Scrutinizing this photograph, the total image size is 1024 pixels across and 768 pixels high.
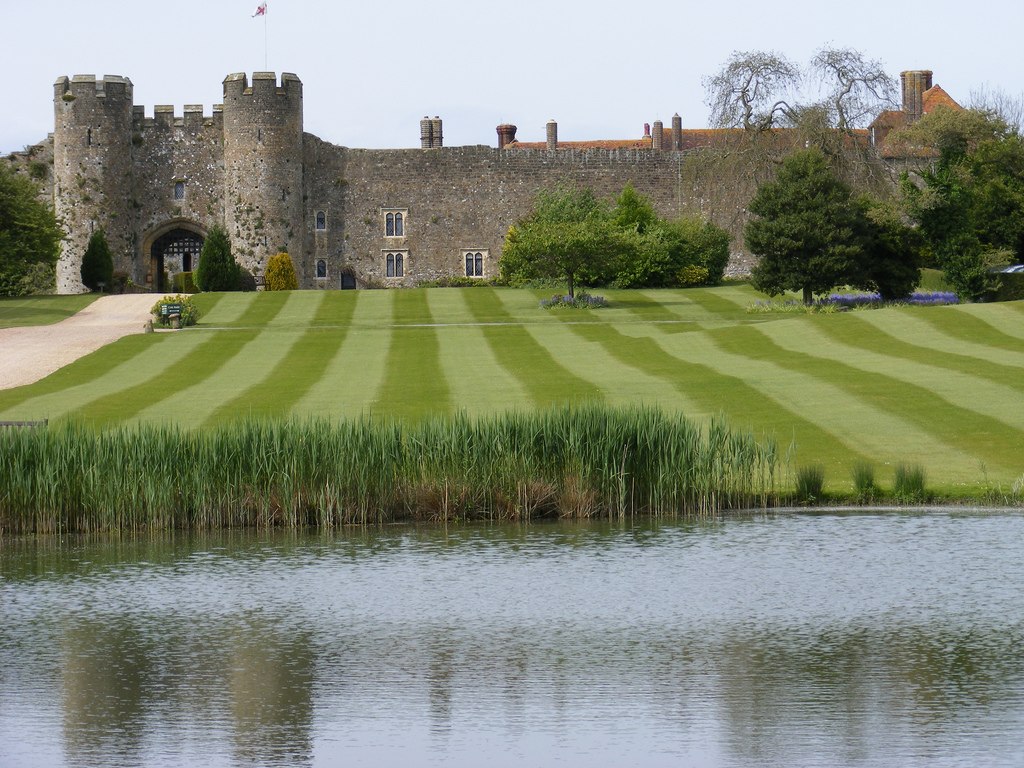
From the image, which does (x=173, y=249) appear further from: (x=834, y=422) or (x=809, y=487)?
(x=809, y=487)

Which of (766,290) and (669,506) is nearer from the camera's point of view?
(669,506)

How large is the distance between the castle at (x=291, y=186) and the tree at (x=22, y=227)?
806cm

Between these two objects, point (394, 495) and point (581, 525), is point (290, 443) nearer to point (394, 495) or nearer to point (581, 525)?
point (394, 495)

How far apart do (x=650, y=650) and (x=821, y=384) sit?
15608 mm

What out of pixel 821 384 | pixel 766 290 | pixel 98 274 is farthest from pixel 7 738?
pixel 98 274

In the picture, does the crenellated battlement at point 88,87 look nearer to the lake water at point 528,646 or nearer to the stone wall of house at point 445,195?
the stone wall of house at point 445,195

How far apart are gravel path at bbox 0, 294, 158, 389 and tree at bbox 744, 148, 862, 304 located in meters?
20.2

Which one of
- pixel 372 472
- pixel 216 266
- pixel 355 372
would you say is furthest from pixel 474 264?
pixel 372 472

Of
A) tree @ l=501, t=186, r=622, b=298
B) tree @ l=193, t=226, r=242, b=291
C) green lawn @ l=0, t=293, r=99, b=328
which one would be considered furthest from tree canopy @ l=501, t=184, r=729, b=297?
green lawn @ l=0, t=293, r=99, b=328

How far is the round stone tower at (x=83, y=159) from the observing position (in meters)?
62.9

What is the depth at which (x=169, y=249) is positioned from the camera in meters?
69.6

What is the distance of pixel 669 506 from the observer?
19219 mm

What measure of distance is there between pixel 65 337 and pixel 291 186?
2440cm

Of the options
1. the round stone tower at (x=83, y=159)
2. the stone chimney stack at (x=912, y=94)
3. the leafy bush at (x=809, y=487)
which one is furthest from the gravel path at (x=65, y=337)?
the stone chimney stack at (x=912, y=94)
